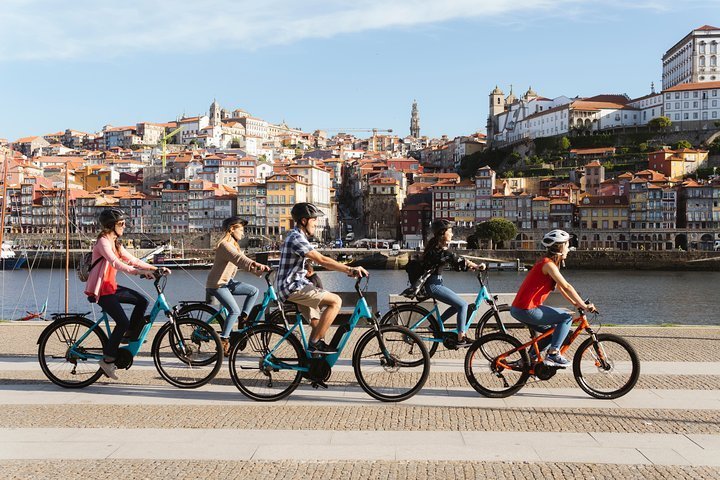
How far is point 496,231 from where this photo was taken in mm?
87812

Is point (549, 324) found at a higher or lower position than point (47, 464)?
higher

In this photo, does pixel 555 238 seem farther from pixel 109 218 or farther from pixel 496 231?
pixel 496 231

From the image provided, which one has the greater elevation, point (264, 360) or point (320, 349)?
point (320, 349)

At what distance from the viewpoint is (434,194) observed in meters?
103

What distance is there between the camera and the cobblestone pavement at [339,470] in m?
4.54

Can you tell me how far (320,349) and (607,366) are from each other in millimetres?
2606

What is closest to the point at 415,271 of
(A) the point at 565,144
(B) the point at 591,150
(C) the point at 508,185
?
(C) the point at 508,185

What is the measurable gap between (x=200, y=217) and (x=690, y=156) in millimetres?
67558

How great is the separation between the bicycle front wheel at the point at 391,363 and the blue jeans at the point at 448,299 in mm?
Result: 1179

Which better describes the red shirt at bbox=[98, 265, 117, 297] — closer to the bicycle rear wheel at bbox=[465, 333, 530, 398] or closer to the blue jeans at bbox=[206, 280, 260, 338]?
the blue jeans at bbox=[206, 280, 260, 338]

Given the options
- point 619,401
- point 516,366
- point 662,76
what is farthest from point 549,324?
point 662,76

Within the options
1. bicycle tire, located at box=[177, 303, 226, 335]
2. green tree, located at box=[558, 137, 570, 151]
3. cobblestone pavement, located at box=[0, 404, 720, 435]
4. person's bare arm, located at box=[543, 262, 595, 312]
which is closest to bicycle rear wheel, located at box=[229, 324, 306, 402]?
cobblestone pavement, located at box=[0, 404, 720, 435]

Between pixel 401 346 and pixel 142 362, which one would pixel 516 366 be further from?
pixel 142 362

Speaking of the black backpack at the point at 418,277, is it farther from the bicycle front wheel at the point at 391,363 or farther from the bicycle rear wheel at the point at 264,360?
the bicycle rear wheel at the point at 264,360
